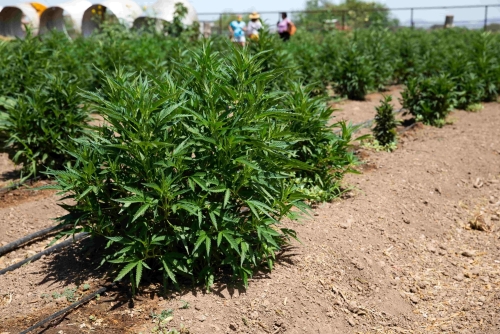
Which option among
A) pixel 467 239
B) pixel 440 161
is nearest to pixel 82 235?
pixel 467 239

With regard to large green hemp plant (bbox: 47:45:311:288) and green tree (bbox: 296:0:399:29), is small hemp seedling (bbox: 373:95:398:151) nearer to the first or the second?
large green hemp plant (bbox: 47:45:311:288)

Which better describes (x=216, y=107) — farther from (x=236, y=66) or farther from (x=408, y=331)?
(x=408, y=331)

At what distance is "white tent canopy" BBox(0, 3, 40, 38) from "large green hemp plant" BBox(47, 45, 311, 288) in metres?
24.8

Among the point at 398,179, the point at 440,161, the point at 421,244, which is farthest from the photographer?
the point at 440,161

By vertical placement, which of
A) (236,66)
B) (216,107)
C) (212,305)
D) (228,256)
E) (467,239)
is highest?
(236,66)

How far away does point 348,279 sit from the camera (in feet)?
14.8

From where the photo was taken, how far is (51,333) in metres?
3.68

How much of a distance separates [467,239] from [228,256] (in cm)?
272

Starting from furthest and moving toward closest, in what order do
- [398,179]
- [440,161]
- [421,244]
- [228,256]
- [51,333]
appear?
[440,161]
[398,179]
[421,244]
[228,256]
[51,333]

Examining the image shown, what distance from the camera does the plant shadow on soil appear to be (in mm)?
4020

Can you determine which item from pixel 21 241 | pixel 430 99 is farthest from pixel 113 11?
pixel 21 241

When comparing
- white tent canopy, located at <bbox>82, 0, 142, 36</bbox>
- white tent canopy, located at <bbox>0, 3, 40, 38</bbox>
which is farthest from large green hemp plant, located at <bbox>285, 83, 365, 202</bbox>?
white tent canopy, located at <bbox>0, 3, 40, 38</bbox>

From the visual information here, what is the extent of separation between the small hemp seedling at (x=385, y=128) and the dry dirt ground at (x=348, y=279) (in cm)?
101

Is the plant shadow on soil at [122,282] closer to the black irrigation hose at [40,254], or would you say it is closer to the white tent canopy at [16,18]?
the black irrigation hose at [40,254]
